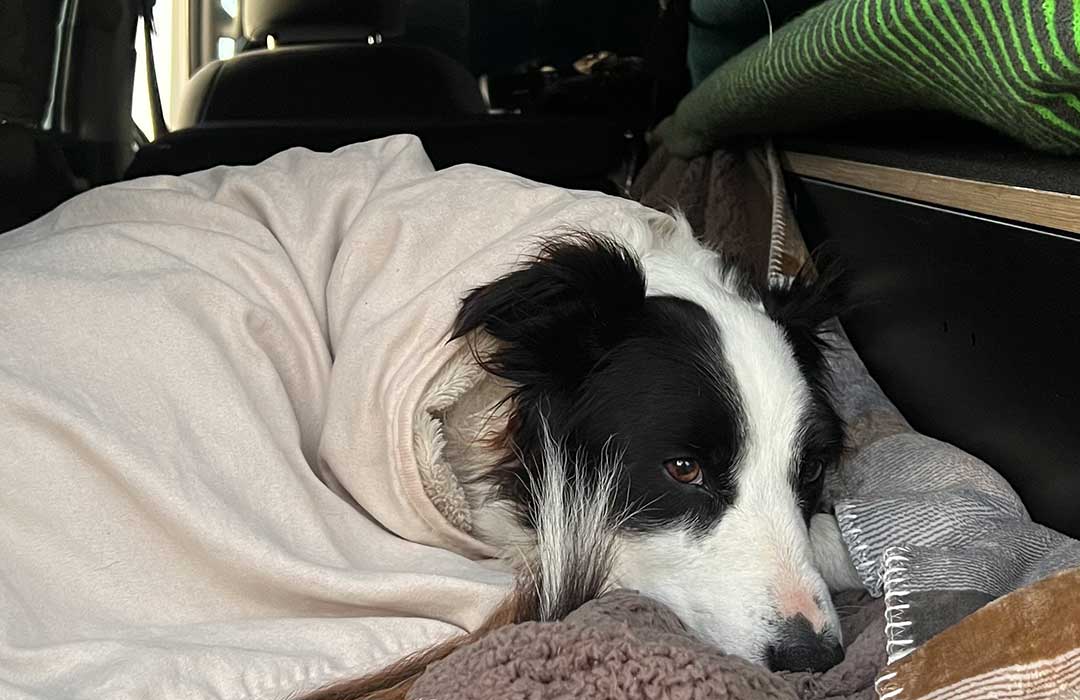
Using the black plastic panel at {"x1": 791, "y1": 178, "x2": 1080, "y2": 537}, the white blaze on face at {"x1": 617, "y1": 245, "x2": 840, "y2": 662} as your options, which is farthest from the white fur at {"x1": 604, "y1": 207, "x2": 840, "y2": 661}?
the black plastic panel at {"x1": 791, "y1": 178, "x2": 1080, "y2": 537}

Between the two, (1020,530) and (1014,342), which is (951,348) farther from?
(1020,530)

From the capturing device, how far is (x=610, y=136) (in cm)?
257

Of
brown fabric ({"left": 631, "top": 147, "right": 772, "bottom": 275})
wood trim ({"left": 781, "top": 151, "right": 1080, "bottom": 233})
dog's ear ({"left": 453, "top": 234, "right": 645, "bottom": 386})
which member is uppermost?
wood trim ({"left": 781, "top": 151, "right": 1080, "bottom": 233})

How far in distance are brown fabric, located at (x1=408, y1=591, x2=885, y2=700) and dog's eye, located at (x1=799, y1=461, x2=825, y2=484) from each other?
372mm

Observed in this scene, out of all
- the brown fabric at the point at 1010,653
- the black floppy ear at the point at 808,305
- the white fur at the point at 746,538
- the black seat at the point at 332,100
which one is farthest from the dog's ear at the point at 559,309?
the black seat at the point at 332,100

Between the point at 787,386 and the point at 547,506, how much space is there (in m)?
0.36

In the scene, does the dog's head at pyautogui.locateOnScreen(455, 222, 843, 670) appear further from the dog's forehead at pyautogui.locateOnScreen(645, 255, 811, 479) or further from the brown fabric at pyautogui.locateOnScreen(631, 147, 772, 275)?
the brown fabric at pyautogui.locateOnScreen(631, 147, 772, 275)

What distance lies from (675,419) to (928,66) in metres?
0.54

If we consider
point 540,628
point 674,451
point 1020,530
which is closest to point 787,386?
point 674,451

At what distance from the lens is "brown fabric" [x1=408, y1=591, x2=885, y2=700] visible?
0.86 meters

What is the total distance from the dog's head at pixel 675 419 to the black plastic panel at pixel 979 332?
0.19m

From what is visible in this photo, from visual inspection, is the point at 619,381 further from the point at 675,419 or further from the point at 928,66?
the point at 928,66

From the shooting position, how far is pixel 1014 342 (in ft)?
4.26

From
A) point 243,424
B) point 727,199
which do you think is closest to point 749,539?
point 243,424
